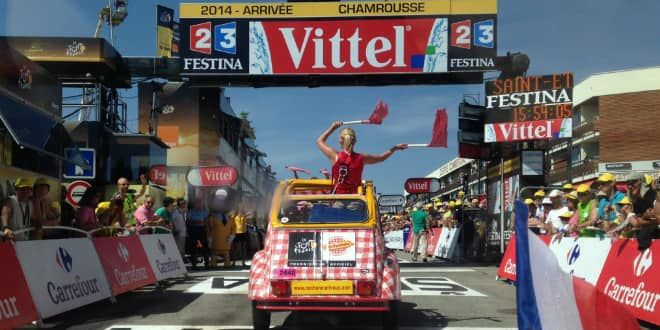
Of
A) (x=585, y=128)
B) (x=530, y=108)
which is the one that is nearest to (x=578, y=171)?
(x=585, y=128)

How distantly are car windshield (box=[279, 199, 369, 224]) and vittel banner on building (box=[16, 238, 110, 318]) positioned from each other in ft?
9.16

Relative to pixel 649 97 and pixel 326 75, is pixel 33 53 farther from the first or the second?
pixel 649 97

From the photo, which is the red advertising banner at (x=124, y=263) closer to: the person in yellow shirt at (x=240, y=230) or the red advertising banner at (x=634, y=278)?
the red advertising banner at (x=634, y=278)

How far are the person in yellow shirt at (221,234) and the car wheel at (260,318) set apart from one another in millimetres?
11023

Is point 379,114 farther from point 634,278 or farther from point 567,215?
point 567,215

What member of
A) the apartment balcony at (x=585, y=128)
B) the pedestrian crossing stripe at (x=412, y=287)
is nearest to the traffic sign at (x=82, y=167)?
the pedestrian crossing stripe at (x=412, y=287)

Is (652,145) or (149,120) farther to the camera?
(652,145)

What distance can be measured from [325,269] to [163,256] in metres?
6.42

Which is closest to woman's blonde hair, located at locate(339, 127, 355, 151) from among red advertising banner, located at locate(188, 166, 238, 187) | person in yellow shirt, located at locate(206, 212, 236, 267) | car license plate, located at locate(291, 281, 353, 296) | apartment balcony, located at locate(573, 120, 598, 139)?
car license plate, located at locate(291, 281, 353, 296)

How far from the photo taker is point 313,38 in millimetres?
19484

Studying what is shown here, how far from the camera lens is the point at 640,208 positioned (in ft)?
31.7

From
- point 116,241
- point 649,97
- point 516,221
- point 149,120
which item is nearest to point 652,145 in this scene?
point 649,97

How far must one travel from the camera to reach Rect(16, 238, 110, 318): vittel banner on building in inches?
302

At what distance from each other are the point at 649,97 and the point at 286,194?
191 feet
